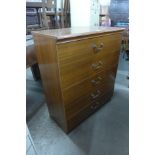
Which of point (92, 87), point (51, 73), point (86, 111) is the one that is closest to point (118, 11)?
point (92, 87)

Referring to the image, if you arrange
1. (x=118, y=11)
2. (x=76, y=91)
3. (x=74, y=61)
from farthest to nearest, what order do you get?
(x=118, y=11) → (x=76, y=91) → (x=74, y=61)

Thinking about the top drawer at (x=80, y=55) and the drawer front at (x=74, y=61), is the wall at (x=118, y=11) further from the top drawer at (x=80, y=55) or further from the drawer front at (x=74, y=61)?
the drawer front at (x=74, y=61)

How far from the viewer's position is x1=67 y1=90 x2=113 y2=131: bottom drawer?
1510mm

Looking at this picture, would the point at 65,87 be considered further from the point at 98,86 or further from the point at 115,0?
the point at 115,0

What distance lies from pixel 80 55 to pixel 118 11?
3016mm

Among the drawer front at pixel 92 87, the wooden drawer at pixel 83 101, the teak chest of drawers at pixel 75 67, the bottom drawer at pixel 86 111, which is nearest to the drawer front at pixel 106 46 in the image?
the teak chest of drawers at pixel 75 67

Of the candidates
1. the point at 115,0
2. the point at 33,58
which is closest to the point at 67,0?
the point at 115,0

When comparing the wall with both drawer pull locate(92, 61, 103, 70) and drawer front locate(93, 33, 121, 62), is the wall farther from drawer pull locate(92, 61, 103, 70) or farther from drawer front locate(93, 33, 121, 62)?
drawer pull locate(92, 61, 103, 70)

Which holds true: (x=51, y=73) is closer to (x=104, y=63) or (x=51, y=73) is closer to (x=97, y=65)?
(x=97, y=65)

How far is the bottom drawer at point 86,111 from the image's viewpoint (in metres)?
1.51

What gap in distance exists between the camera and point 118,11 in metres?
3.81

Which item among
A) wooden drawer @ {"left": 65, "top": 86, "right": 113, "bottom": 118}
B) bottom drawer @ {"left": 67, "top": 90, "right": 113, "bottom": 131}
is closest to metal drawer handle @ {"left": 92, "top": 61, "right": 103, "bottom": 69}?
wooden drawer @ {"left": 65, "top": 86, "right": 113, "bottom": 118}
